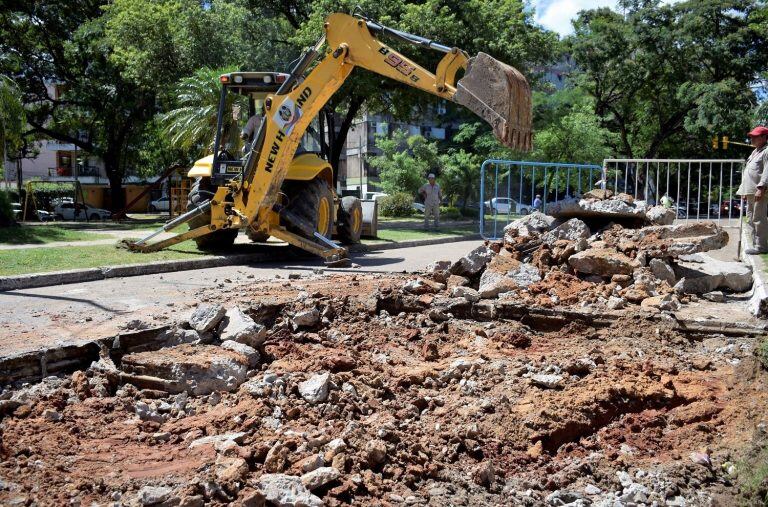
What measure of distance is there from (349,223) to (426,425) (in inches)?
415

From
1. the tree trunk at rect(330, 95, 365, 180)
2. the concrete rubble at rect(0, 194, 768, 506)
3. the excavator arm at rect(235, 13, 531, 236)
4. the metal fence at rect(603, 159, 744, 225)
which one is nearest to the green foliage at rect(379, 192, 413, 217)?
the tree trunk at rect(330, 95, 365, 180)

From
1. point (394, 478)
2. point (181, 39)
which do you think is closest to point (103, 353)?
point (394, 478)

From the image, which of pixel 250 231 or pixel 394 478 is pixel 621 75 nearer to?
pixel 250 231

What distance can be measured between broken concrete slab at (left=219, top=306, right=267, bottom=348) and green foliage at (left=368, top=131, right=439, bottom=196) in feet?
91.1

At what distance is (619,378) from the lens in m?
5.41

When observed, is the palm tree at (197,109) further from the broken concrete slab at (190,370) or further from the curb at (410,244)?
the broken concrete slab at (190,370)

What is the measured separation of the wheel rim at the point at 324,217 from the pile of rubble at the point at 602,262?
456cm

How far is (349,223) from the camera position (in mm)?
15148

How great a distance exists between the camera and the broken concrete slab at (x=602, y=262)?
7969 mm

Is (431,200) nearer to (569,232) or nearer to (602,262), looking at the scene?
(569,232)

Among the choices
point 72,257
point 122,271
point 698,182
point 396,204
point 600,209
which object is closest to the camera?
point 600,209

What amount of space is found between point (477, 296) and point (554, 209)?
2.70 metres

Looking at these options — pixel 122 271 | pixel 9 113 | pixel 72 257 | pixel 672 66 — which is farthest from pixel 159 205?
pixel 122 271

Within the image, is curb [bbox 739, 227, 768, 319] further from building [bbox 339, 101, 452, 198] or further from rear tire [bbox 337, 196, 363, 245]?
building [bbox 339, 101, 452, 198]
